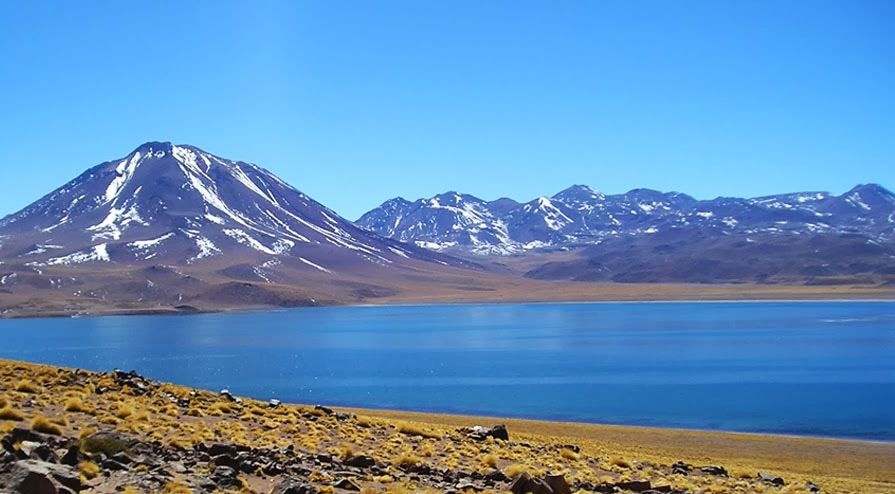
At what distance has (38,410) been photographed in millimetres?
16875

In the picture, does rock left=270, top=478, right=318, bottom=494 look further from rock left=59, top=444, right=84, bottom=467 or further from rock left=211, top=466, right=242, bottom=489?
rock left=59, top=444, right=84, bottom=467

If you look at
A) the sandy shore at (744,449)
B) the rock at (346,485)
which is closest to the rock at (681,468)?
the sandy shore at (744,449)

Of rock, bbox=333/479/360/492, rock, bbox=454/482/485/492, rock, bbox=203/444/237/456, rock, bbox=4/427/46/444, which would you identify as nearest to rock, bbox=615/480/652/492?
rock, bbox=454/482/485/492

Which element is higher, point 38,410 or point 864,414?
point 38,410

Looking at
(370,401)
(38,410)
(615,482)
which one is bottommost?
(370,401)

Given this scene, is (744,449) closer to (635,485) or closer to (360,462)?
(635,485)

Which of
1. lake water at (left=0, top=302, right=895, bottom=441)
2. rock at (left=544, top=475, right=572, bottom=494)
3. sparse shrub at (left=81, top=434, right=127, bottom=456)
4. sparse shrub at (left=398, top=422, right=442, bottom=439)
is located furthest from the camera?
lake water at (left=0, top=302, right=895, bottom=441)

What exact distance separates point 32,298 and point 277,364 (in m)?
141

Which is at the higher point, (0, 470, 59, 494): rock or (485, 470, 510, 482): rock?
(0, 470, 59, 494): rock

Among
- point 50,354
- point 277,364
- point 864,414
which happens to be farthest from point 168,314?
point 864,414

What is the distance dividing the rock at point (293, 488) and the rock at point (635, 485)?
7804 mm

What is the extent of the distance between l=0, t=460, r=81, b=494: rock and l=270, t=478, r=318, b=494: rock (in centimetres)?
287

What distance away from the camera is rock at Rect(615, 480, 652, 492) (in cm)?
1721

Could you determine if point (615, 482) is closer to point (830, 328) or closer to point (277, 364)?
point (277, 364)
